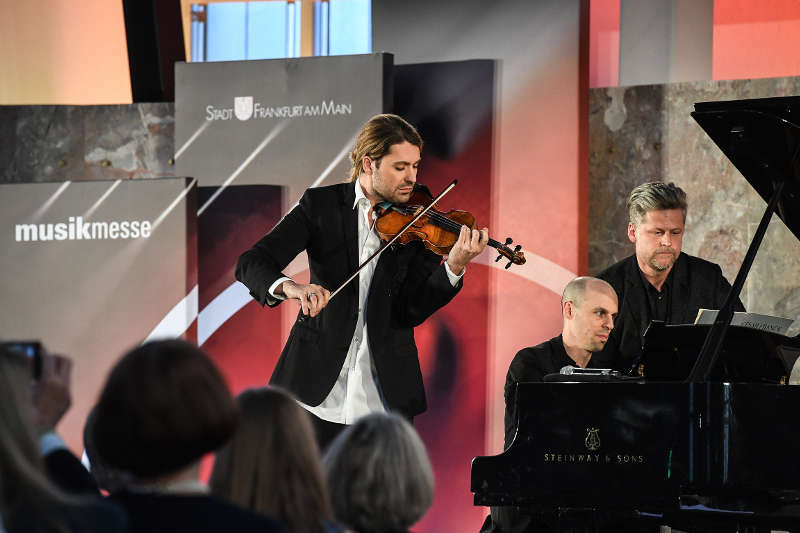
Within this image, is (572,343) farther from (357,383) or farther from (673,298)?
(357,383)

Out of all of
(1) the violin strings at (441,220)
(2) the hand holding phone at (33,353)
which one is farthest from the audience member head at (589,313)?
(2) the hand holding phone at (33,353)

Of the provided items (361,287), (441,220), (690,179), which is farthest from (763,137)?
(690,179)

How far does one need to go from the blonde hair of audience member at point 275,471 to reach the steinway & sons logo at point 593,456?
5.14 feet

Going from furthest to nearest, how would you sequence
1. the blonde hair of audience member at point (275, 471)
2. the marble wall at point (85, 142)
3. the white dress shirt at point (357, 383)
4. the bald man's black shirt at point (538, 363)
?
the marble wall at point (85, 142) → the bald man's black shirt at point (538, 363) → the white dress shirt at point (357, 383) → the blonde hair of audience member at point (275, 471)

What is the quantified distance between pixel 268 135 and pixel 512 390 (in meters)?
1.86

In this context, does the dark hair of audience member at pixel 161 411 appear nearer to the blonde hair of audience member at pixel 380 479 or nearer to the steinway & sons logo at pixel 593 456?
the blonde hair of audience member at pixel 380 479

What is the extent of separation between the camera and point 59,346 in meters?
5.35

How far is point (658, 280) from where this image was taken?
4.51m


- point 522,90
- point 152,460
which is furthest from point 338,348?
point 152,460

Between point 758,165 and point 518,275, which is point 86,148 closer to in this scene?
point 518,275

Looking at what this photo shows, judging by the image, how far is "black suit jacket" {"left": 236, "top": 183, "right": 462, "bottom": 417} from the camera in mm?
3791

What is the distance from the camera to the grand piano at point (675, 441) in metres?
3.19

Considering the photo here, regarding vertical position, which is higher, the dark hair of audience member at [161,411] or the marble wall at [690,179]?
the marble wall at [690,179]

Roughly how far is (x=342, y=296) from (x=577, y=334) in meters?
0.88
